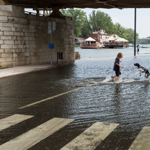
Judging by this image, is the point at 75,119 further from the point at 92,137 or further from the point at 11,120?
the point at 11,120

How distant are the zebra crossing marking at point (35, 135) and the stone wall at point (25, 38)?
45.3ft

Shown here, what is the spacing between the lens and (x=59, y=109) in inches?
266

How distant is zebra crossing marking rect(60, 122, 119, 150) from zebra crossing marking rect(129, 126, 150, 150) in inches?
21.7

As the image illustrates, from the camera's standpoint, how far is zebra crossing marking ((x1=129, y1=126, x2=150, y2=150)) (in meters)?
4.09

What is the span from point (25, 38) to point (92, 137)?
16814 millimetres

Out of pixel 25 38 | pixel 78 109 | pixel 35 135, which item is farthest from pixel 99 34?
pixel 35 135

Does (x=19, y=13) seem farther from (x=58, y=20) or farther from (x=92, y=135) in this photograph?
(x=92, y=135)

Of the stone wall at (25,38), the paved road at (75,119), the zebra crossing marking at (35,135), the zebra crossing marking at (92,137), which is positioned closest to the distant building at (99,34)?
the stone wall at (25,38)

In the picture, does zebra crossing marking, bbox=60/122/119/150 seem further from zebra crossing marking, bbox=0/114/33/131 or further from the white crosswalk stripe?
zebra crossing marking, bbox=0/114/33/131

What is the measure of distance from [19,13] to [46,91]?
38.3 feet

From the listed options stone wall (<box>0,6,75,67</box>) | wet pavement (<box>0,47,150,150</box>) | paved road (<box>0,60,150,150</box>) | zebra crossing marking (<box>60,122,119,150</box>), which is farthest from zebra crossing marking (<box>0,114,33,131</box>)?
stone wall (<box>0,6,75,67</box>)

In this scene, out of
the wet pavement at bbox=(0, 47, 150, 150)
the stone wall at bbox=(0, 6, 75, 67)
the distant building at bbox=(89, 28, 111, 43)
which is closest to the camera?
the wet pavement at bbox=(0, 47, 150, 150)

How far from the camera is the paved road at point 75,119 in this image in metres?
4.33

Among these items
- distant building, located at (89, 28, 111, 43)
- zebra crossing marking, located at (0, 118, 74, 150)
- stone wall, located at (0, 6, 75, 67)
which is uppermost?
distant building, located at (89, 28, 111, 43)
